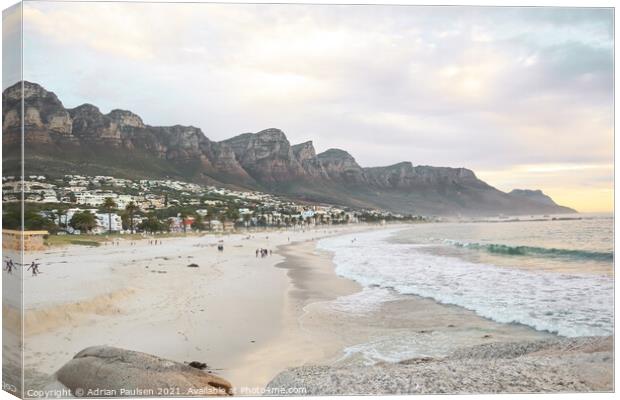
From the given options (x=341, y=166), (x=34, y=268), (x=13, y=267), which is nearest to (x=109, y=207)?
(x=34, y=268)

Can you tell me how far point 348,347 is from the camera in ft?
23.5

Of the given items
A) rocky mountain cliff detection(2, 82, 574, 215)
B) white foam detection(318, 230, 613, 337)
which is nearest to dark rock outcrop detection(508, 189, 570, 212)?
rocky mountain cliff detection(2, 82, 574, 215)

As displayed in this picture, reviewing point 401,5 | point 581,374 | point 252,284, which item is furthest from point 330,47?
point 252,284

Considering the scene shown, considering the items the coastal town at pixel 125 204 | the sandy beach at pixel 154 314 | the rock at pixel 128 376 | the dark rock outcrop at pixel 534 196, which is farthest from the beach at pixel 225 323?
the dark rock outcrop at pixel 534 196

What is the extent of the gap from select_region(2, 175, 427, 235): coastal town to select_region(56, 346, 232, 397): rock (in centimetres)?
185

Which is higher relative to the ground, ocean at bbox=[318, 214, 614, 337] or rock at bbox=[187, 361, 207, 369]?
ocean at bbox=[318, 214, 614, 337]

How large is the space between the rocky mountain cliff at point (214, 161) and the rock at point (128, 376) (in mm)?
2568

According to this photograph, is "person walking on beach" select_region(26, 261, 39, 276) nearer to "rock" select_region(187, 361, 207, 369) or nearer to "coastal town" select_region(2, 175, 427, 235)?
"coastal town" select_region(2, 175, 427, 235)

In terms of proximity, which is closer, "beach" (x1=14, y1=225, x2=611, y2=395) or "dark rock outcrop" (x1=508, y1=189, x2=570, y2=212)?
"beach" (x1=14, y1=225, x2=611, y2=395)

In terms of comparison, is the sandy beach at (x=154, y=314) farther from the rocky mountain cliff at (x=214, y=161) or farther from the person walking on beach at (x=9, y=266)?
the rocky mountain cliff at (x=214, y=161)

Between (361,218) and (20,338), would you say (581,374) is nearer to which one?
(20,338)

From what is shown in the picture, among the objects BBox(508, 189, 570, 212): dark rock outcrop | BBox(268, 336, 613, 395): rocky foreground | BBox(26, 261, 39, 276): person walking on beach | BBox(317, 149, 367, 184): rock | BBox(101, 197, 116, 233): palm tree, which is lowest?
BBox(268, 336, 613, 395): rocky foreground

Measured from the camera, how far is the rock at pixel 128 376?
19.4ft

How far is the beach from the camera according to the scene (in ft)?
20.9
